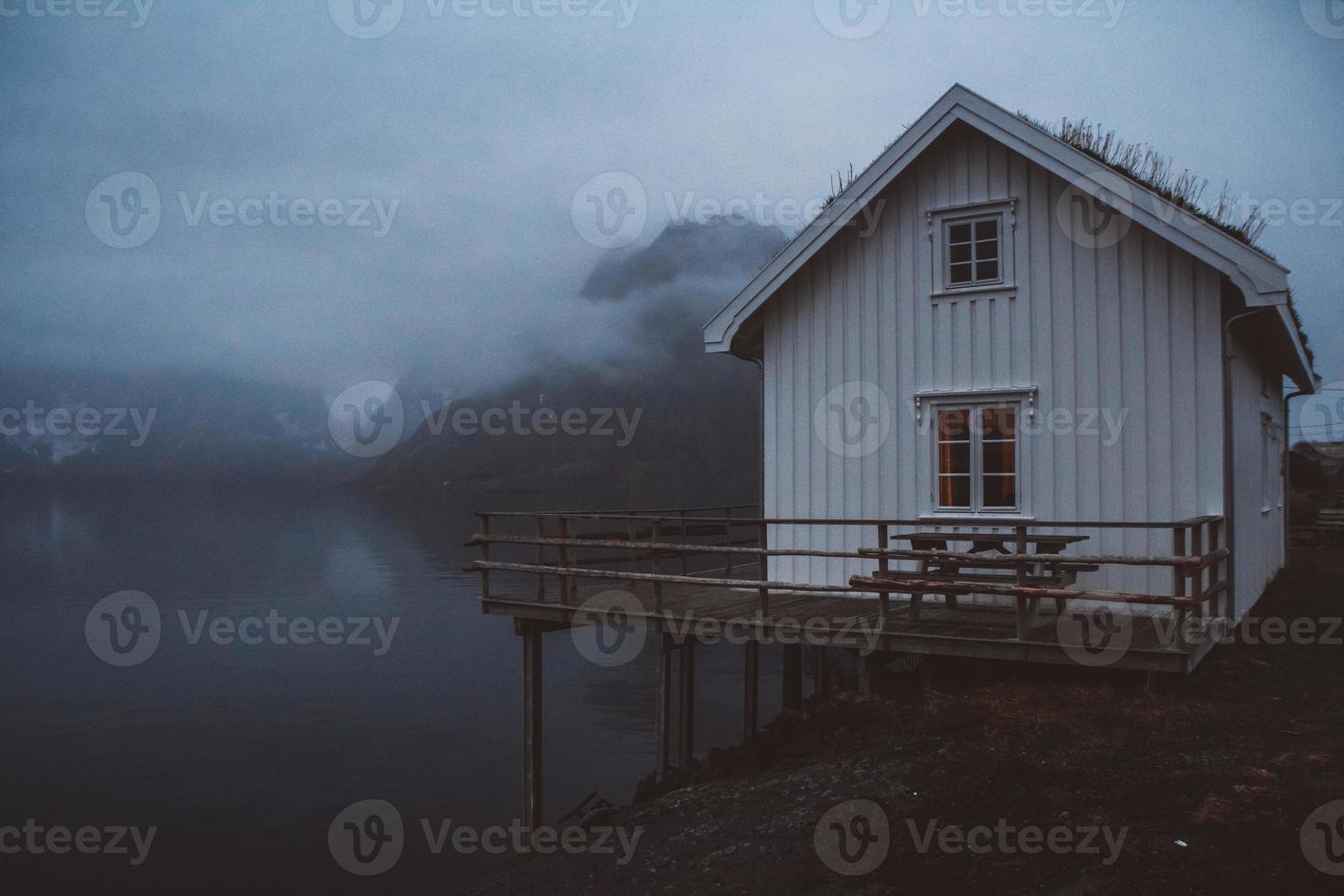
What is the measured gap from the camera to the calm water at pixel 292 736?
21000 mm

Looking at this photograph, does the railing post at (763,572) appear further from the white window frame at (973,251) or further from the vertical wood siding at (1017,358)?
the white window frame at (973,251)

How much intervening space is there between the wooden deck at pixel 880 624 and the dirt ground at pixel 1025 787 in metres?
0.49

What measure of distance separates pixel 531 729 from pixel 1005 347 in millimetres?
9399

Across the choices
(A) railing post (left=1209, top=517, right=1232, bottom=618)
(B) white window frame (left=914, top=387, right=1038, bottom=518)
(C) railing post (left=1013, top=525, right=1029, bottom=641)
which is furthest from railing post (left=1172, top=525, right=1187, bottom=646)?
(B) white window frame (left=914, top=387, right=1038, bottom=518)

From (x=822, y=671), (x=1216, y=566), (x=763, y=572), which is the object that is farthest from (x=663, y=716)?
(x=1216, y=566)

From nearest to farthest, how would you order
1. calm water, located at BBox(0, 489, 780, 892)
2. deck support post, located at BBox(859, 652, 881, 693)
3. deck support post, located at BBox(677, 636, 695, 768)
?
deck support post, located at BBox(859, 652, 881, 693), deck support post, located at BBox(677, 636, 695, 768), calm water, located at BBox(0, 489, 780, 892)

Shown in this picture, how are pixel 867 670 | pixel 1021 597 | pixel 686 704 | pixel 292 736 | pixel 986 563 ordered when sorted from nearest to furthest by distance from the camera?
pixel 1021 597 → pixel 986 563 → pixel 867 670 → pixel 686 704 → pixel 292 736

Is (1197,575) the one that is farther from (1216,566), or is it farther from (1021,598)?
(1216,566)

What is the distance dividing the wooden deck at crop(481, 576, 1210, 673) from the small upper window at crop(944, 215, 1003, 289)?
460cm

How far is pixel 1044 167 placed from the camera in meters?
13.6

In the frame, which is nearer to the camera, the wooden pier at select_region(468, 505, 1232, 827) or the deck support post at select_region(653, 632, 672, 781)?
the wooden pier at select_region(468, 505, 1232, 827)

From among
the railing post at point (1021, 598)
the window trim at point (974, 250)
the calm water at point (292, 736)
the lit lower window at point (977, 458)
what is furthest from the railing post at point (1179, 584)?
the calm water at point (292, 736)

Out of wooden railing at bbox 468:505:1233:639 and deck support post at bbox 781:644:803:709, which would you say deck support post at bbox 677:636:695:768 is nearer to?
deck support post at bbox 781:644:803:709

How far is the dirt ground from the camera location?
25.4ft
